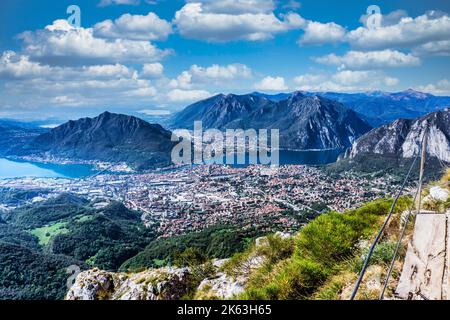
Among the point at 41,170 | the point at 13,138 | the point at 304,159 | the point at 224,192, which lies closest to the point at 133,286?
the point at 224,192

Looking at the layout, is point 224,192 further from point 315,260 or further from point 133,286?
point 315,260

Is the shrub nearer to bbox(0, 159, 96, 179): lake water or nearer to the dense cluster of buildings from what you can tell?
the dense cluster of buildings

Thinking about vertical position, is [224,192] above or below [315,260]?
below

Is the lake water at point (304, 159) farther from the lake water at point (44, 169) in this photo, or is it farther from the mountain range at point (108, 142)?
the mountain range at point (108, 142)

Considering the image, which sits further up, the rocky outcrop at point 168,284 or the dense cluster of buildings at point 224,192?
the rocky outcrop at point 168,284

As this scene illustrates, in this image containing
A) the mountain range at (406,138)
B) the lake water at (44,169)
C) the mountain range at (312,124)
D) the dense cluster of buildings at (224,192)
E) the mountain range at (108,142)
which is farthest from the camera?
the mountain range at (312,124)

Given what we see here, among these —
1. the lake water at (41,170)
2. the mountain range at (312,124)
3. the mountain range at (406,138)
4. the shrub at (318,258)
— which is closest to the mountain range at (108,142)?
the lake water at (41,170)
